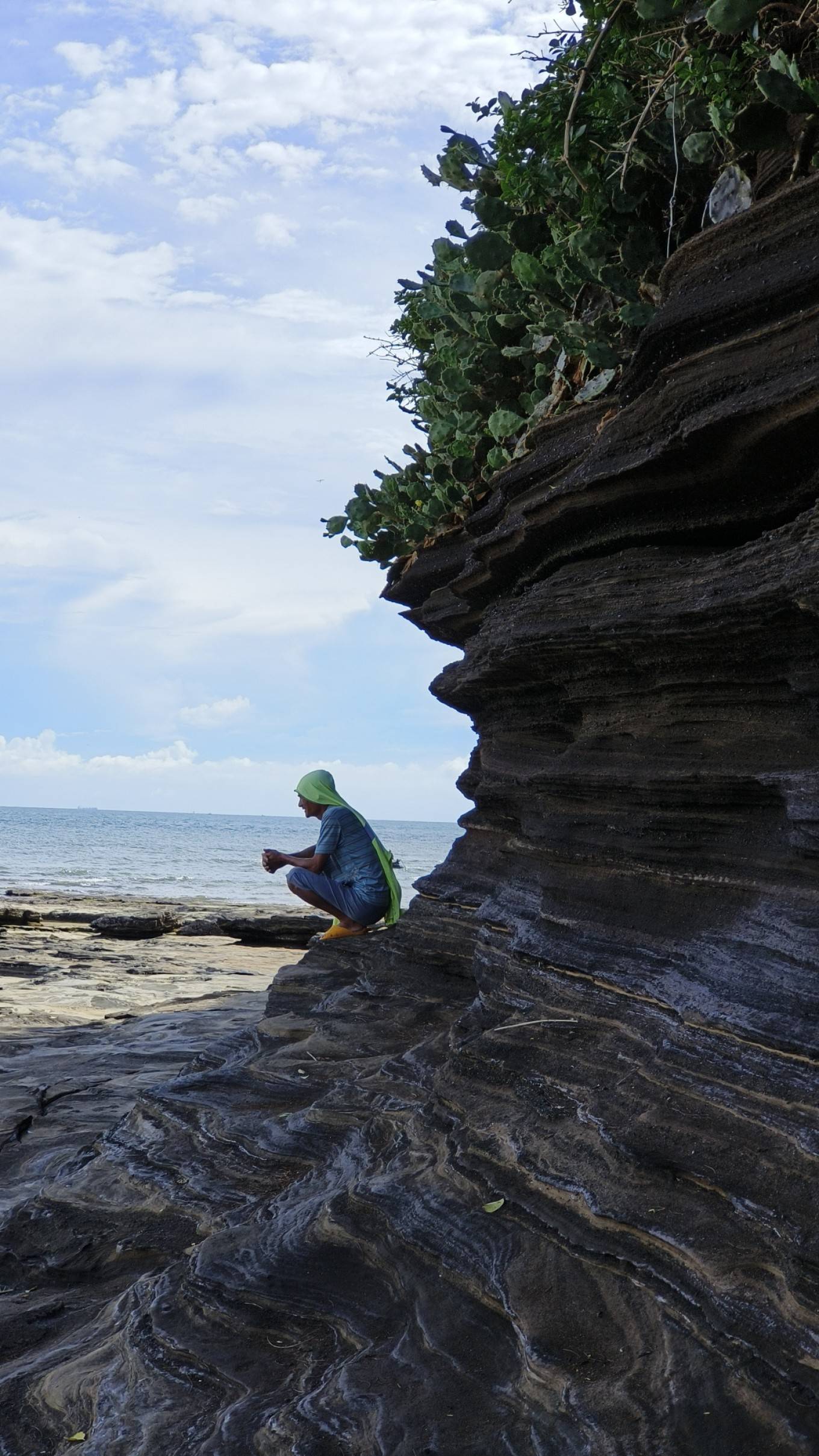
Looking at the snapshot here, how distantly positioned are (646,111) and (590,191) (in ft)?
2.26

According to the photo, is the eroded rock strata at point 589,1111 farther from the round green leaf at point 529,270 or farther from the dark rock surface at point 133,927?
the dark rock surface at point 133,927

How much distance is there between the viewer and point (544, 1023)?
504cm

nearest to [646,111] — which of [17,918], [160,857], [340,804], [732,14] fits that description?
[732,14]

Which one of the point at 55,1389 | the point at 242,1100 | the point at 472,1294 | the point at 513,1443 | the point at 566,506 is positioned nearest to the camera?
the point at 513,1443

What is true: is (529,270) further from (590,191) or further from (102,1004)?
(102,1004)

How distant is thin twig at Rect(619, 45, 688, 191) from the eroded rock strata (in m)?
0.89

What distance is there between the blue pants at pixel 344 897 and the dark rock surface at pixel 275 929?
964cm

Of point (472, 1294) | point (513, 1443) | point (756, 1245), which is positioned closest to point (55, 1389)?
point (472, 1294)

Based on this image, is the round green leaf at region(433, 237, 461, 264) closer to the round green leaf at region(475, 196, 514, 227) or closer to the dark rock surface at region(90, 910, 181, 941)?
the round green leaf at region(475, 196, 514, 227)

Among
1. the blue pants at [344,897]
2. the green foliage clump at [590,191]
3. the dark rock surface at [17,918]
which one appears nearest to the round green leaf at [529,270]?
the green foliage clump at [590,191]

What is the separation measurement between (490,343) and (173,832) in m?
94.6

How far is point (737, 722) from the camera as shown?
4.85 m

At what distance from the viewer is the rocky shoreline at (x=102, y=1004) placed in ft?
24.8

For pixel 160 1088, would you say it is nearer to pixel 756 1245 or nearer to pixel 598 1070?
pixel 598 1070
